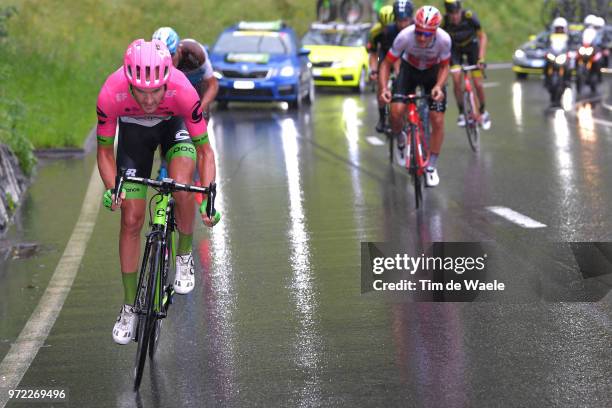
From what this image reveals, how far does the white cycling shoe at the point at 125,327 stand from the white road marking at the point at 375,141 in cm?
1241

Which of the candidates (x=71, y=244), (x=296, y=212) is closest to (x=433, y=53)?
(x=296, y=212)

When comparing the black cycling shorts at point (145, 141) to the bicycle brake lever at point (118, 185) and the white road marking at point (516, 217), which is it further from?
the white road marking at point (516, 217)

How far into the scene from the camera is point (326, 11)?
4184cm

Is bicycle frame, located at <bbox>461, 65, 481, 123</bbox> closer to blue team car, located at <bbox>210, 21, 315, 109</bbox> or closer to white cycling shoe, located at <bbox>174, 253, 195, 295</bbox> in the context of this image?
blue team car, located at <bbox>210, 21, 315, 109</bbox>

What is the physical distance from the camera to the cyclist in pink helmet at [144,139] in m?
7.23

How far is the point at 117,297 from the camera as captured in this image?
9.43m

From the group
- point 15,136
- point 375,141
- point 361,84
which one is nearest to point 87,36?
point 361,84

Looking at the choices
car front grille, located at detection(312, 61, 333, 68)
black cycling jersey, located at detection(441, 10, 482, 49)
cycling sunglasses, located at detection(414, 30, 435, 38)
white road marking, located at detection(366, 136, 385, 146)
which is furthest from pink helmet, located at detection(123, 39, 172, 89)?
car front grille, located at detection(312, 61, 333, 68)

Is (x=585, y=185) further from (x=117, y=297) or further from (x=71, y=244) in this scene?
(x=117, y=297)

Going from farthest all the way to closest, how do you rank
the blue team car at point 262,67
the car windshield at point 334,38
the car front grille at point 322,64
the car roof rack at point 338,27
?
the car roof rack at point 338,27, the car windshield at point 334,38, the car front grille at point 322,64, the blue team car at point 262,67

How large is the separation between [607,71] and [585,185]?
2564 centimetres

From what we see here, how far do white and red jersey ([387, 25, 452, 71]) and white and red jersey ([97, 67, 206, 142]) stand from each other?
616 cm

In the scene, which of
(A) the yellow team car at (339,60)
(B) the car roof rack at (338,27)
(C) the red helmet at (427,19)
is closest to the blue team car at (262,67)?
(A) the yellow team car at (339,60)

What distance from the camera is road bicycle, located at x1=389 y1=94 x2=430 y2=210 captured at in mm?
13391
